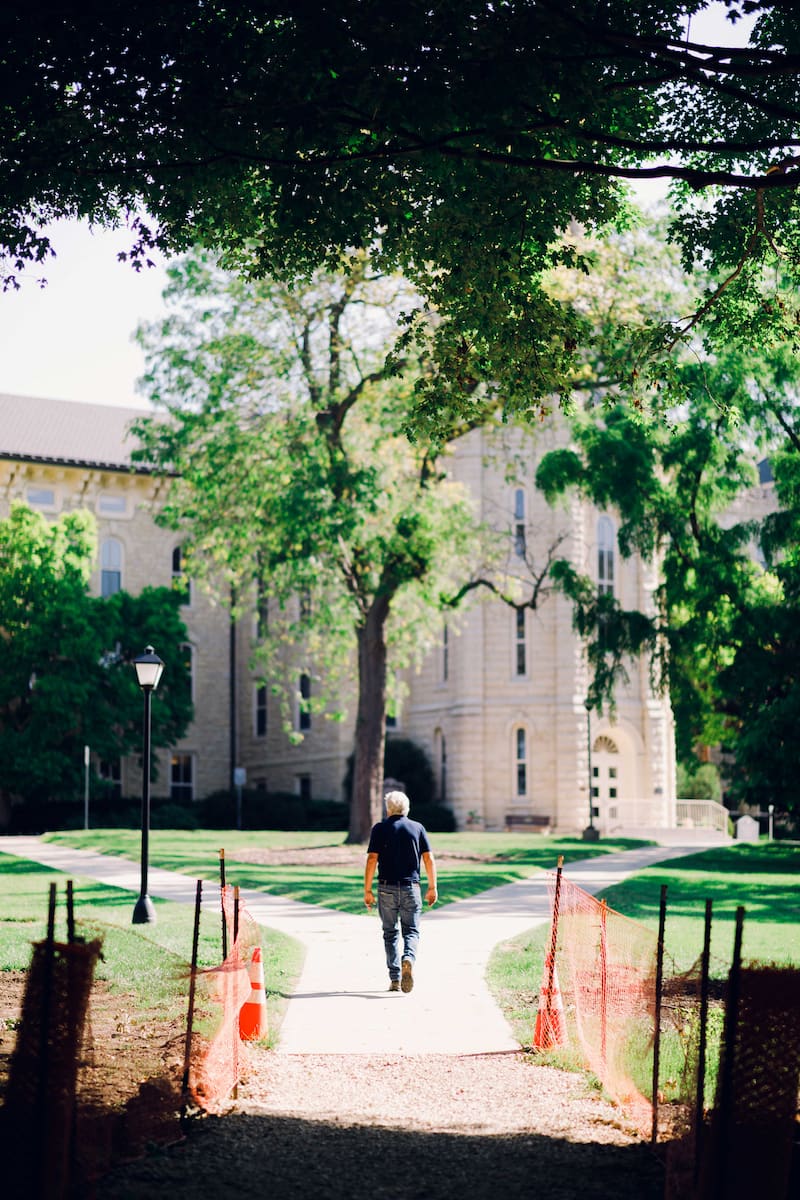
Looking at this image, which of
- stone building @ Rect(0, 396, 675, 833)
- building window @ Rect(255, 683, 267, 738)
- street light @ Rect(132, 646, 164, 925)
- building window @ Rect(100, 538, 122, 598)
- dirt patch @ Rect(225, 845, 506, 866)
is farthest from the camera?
A: building window @ Rect(255, 683, 267, 738)

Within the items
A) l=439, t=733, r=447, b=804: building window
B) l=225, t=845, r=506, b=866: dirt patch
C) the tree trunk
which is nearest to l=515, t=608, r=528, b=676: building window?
l=439, t=733, r=447, b=804: building window

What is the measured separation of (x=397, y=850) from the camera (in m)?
11.4

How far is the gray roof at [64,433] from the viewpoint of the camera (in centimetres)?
4938

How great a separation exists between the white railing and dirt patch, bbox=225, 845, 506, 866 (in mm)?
18902

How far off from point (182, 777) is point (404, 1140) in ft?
149

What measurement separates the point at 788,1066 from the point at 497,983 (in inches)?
272

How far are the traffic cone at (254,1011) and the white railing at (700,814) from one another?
39.6 meters

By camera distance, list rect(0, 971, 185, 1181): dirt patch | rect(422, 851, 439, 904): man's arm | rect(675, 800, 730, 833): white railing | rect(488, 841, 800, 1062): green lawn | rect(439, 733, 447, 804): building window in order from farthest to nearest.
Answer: rect(675, 800, 730, 833): white railing < rect(439, 733, 447, 804): building window < rect(488, 841, 800, 1062): green lawn < rect(422, 851, 439, 904): man's arm < rect(0, 971, 185, 1181): dirt patch

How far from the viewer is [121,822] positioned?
4222 cm

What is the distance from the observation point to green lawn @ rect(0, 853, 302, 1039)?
34.9 feet

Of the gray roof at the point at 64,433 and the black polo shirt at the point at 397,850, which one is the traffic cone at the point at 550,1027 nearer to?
the black polo shirt at the point at 397,850

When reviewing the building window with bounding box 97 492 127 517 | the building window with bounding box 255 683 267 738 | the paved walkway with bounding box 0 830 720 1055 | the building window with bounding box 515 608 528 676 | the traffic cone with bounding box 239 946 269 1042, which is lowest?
the paved walkway with bounding box 0 830 720 1055

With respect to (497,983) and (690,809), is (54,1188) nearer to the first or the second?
(497,983)

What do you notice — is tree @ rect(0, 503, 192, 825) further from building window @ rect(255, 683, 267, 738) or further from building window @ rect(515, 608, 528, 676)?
building window @ rect(515, 608, 528, 676)
